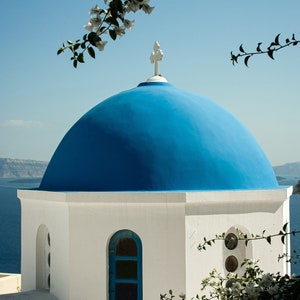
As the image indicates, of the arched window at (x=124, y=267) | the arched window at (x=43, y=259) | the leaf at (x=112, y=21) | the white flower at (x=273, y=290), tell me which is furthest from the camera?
the arched window at (x=43, y=259)

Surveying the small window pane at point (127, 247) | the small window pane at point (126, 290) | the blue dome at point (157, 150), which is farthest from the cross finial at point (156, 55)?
the small window pane at point (126, 290)

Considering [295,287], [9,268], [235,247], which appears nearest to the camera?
[295,287]

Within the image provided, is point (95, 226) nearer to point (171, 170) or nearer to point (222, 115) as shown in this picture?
point (171, 170)

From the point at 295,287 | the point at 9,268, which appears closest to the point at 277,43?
the point at 295,287

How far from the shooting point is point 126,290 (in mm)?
8359

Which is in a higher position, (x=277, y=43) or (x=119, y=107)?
(x=119, y=107)

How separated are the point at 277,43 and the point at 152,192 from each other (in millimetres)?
5045

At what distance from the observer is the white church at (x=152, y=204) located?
8133 mm

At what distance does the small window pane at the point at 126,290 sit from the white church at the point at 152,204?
0.7 inches

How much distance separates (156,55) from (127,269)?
4.02 meters

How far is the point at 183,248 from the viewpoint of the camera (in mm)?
8094

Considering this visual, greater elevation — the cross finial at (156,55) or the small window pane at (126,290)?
the cross finial at (156,55)

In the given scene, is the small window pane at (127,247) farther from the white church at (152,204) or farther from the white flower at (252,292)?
the white flower at (252,292)

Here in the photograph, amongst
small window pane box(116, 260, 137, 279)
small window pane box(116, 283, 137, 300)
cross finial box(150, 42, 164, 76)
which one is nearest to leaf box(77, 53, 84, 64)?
small window pane box(116, 260, 137, 279)
